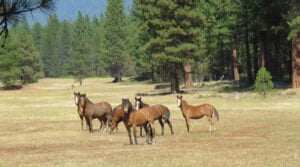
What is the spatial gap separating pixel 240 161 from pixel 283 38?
51.1 metres

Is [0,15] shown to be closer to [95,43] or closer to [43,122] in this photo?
[43,122]

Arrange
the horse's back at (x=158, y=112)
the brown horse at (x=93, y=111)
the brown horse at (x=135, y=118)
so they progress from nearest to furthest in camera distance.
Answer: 1. the brown horse at (x=135, y=118)
2. the horse's back at (x=158, y=112)
3. the brown horse at (x=93, y=111)

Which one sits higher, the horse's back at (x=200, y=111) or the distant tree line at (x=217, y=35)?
the distant tree line at (x=217, y=35)

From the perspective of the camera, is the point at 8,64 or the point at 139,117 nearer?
the point at 139,117

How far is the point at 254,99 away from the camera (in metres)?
47.0

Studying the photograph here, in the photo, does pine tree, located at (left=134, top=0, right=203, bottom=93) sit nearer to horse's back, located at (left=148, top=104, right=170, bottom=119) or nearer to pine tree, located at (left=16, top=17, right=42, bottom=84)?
horse's back, located at (left=148, top=104, right=170, bottom=119)

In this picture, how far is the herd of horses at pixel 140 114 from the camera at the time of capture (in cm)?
2111

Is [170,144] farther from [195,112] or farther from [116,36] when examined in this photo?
[116,36]

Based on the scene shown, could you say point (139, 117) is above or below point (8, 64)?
below

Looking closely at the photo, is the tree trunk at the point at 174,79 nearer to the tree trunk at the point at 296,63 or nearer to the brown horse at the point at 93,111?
the tree trunk at the point at 296,63

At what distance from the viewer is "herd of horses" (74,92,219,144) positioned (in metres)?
21.1

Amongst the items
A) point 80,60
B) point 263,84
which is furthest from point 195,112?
point 80,60

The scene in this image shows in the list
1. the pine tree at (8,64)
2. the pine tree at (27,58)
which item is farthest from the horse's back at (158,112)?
the pine tree at (27,58)

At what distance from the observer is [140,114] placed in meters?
21.1
